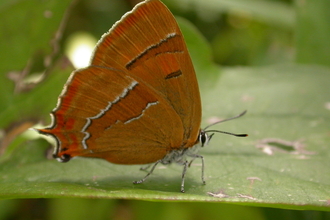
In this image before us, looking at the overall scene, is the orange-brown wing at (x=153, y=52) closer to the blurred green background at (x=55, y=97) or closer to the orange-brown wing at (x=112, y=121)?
the orange-brown wing at (x=112, y=121)

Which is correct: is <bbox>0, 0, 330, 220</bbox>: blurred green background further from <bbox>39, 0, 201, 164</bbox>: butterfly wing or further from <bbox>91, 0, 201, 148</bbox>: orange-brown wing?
<bbox>91, 0, 201, 148</bbox>: orange-brown wing

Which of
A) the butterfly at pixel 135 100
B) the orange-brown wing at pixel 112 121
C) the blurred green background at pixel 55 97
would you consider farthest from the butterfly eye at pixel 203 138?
the blurred green background at pixel 55 97

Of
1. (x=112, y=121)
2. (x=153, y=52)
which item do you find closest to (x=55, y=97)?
(x=112, y=121)

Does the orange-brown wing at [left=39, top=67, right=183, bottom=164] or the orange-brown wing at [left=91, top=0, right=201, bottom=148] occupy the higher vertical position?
the orange-brown wing at [left=91, top=0, right=201, bottom=148]

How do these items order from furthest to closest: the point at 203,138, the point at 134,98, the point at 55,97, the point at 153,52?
1. the point at 55,97
2. the point at 203,138
3. the point at 134,98
4. the point at 153,52

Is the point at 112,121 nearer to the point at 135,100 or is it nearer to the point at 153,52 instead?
the point at 135,100

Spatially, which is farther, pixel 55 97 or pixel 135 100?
pixel 55 97

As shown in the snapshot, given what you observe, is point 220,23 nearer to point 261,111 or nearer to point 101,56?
point 261,111

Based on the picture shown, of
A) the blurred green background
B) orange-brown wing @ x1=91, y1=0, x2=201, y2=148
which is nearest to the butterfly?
orange-brown wing @ x1=91, y1=0, x2=201, y2=148
